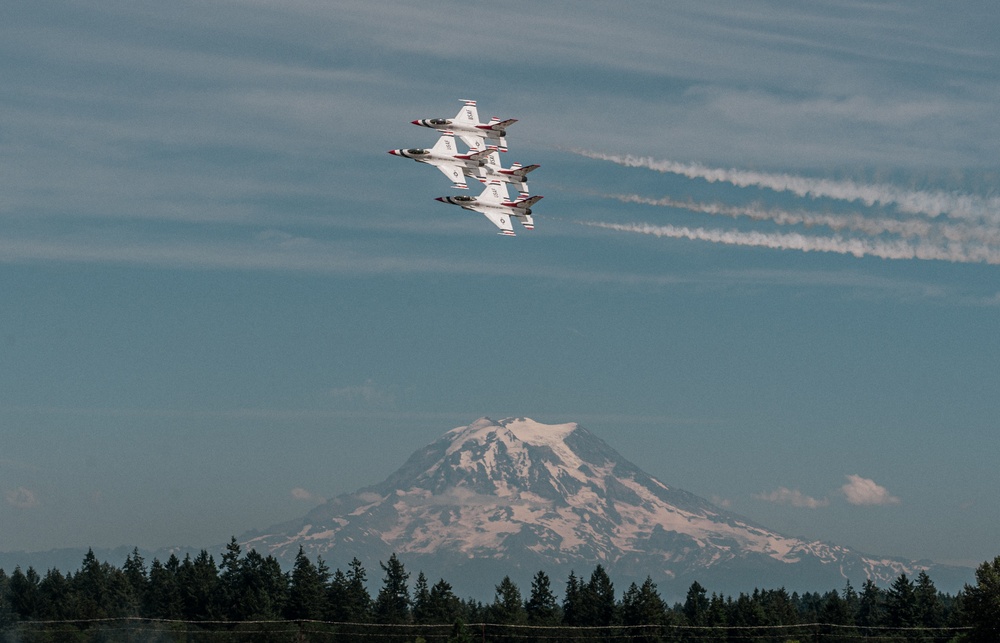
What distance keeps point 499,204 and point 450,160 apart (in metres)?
8.07

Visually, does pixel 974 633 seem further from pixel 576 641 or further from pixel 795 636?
pixel 576 641

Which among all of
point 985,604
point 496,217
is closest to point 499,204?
point 496,217

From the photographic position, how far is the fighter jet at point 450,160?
139750 millimetres

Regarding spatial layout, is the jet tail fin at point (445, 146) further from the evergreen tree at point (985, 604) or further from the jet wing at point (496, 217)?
the evergreen tree at point (985, 604)

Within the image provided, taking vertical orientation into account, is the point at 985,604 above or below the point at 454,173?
below

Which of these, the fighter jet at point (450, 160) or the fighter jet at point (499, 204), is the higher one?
the fighter jet at point (450, 160)

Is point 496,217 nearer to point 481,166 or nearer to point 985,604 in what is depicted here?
point 481,166

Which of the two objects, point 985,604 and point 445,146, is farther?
point 445,146

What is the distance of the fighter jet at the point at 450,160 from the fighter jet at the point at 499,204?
2.54 metres

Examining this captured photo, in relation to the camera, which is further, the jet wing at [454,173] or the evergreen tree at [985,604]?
the jet wing at [454,173]

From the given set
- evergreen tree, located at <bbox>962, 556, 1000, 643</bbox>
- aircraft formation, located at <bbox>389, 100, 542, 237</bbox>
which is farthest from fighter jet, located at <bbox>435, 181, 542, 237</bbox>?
evergreen tree, located at <bbox>962, 556, 1000, 643</bbox>

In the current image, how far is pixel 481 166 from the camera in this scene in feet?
459

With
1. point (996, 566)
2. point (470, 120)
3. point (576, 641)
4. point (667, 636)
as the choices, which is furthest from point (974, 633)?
point (470, 120)

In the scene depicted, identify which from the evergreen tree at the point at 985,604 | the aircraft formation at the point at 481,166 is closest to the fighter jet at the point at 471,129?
the aircraft formation at the point at 481,166
